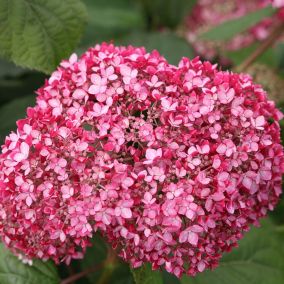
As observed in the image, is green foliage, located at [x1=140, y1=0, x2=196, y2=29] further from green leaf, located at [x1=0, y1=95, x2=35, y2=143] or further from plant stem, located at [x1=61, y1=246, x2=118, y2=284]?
plant stem, located at [x1=61, y1=246, x2=118, y2=284]

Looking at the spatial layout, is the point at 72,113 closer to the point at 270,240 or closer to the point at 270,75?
the point at 270,240

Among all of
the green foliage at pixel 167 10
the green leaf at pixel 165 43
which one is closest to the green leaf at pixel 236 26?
the green leaf at pixel 165 43

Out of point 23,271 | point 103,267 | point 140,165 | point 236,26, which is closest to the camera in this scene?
point 140,165

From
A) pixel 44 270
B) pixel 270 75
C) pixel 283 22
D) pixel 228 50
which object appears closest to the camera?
pixel 44 270

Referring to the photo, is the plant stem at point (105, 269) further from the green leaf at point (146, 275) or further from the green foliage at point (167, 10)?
the green foliage at point (167, 10)

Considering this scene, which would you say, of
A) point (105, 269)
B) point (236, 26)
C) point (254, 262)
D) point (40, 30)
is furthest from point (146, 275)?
point (236, 26)

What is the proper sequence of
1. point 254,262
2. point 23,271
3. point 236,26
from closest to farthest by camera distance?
point 23,271 < point 254,262 < point 236,26

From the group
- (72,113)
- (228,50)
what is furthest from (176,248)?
(228,50)

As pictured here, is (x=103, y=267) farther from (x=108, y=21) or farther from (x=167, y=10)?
(x=167, y=10)
